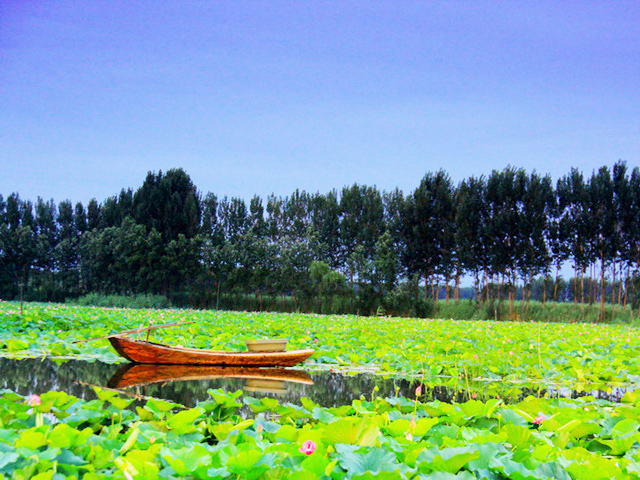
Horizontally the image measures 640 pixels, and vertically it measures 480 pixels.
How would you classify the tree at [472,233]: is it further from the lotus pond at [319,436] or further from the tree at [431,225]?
the lotus pond at [319,436]

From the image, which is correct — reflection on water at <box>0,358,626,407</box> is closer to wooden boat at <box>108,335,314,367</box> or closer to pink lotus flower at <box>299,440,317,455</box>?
wooden boat at <box>108,335,314,367</box>

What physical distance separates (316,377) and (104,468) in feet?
12.8

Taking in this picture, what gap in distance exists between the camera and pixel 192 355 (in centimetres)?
632

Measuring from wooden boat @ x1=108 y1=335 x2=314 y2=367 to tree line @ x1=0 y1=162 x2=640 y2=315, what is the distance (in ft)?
60.1

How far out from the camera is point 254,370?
21.4ft

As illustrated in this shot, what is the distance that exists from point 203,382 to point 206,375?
1.64 feet

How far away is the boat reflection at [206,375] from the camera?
526cm

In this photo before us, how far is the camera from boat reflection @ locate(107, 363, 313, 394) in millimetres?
5262

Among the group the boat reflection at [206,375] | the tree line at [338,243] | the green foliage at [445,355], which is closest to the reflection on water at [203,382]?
the boat reflection at [206,375]

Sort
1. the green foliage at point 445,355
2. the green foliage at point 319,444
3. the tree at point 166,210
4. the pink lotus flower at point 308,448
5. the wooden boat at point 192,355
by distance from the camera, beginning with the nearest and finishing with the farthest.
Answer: the green foliage at point 319,444, the pink lotus flower at point 308,448, the green foliage at point 445,355, the wooden boat at point 192,355, the tree at point 166,210

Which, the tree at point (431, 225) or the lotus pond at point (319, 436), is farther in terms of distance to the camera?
the tree at point (431, 225)

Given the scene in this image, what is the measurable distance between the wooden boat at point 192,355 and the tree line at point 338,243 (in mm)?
18308

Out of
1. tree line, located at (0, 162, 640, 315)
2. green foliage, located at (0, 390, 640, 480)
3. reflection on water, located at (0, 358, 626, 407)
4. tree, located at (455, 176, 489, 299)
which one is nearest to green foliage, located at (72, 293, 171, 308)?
tree line, located at (0, 162, 640, 315)

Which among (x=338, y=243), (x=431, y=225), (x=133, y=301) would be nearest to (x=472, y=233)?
(x=431, y=225)
